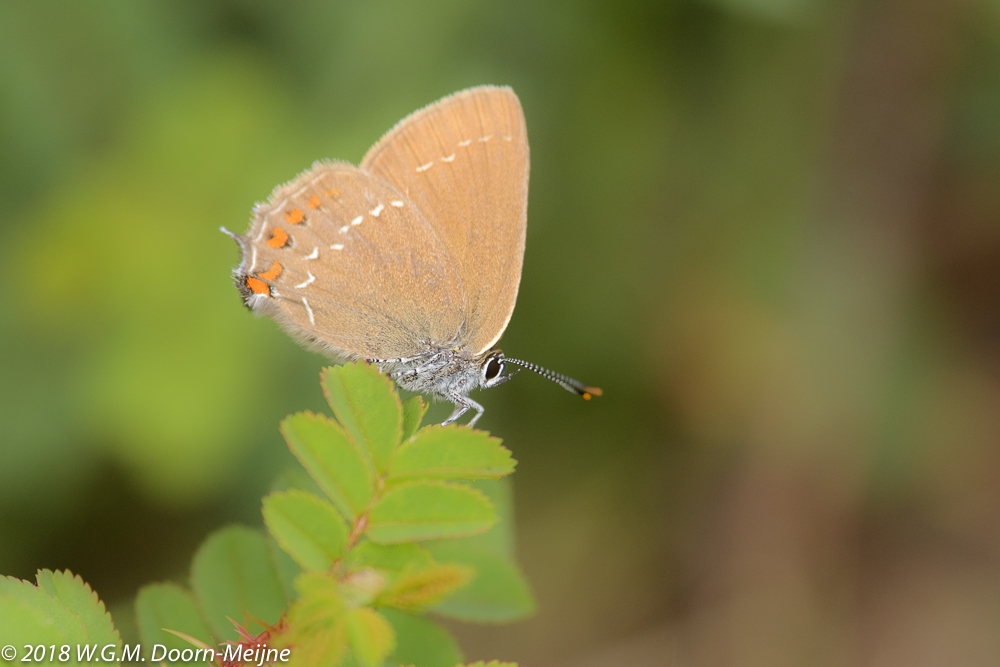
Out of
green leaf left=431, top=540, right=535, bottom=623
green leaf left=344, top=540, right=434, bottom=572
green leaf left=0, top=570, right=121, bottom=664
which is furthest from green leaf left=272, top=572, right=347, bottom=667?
green leaf left=431, top=540, right=535, bottom=623

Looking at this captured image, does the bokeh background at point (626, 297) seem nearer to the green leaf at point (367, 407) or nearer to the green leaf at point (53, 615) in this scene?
the green leaf at point (53, 615)

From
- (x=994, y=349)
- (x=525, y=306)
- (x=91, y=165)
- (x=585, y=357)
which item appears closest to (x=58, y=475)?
(x=91, y=165)

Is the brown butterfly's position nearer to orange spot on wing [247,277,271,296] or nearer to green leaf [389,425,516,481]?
orange spot on wing [247,277,271,296]

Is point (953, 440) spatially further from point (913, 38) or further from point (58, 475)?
point (58, 475)

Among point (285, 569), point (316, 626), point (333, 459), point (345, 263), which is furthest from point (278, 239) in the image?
point (316, 626)

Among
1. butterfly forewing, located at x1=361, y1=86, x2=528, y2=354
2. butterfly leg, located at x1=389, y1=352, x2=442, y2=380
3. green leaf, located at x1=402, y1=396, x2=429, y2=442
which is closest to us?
green leaf, located at x1=402, y1=396, x2=429, y2=442

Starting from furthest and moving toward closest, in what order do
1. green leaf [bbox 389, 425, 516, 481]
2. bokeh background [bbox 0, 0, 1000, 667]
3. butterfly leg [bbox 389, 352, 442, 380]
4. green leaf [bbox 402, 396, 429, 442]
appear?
1. bokeh background [bbox 0, 0, 1000, 667]
2. butterfly leg [bbox 389, 352, 442, 380]
3. green leaf [bbox 402, 396, 429, 442]
4. green leaf [bbox 389, 425, 516, 481]

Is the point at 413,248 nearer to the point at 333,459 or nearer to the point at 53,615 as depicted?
the point at 333,459
